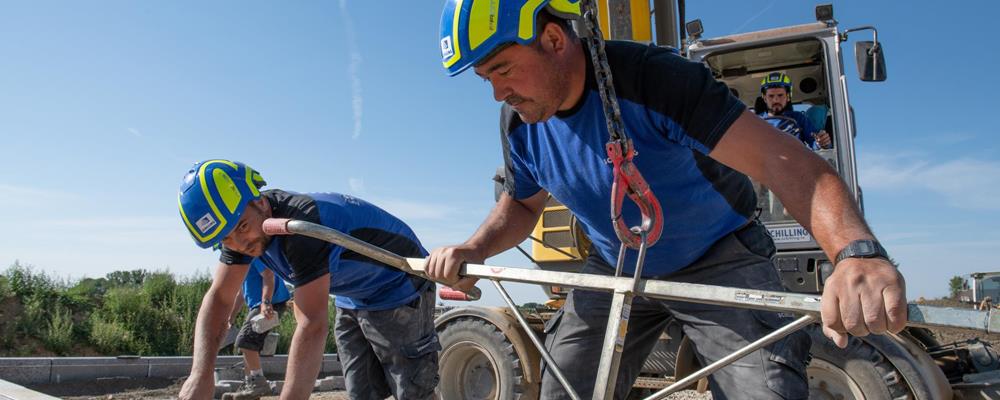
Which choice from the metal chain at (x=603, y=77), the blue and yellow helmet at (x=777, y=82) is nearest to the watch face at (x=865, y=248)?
the metal chain at (x=603, y=77)

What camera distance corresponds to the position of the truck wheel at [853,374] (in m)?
4.62

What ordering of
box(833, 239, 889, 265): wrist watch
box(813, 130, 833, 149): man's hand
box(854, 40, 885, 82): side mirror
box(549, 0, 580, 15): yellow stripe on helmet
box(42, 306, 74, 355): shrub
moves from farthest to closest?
box(42, 306, 74, 355): shrub, box(813, 130, 833, 149): man's hand, box(854, 40, 885, 82): side mirror, box(549, 0, 580, 15): yellow stripe on helmet, box(833, 239, 889, 265): wrist watch

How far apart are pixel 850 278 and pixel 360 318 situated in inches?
119

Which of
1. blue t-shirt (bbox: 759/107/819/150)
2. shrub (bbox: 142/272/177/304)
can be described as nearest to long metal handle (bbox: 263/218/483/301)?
blue t-shirt (bbox: 759/107/819/150)

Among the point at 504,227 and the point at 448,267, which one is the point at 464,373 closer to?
the point at 504,227

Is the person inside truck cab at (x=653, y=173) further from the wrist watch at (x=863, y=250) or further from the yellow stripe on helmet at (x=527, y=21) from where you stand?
the wrist watch at (x=863, y=250)

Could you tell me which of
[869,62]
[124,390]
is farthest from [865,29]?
[124,390]

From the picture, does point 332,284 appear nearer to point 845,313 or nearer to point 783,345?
point 783,345

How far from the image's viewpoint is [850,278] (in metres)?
1.52

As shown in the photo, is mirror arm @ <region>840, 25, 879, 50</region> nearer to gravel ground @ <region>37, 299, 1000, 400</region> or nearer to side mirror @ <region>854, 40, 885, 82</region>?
side mirror @ <region>854, 40, 885, 82</region>

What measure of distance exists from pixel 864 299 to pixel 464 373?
5600 mm

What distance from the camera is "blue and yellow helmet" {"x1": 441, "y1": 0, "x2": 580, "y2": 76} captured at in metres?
2.22

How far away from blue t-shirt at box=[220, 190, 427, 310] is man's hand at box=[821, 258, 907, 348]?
2.60 metres

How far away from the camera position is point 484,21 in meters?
2.22
